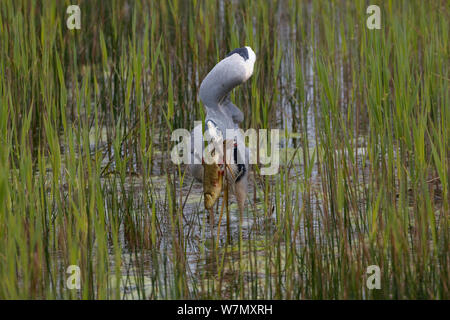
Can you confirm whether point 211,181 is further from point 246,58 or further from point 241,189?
point 246,58

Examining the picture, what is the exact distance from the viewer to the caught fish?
2.37 meters

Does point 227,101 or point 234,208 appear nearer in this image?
point 227,101

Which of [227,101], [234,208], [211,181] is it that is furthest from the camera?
[234,208]

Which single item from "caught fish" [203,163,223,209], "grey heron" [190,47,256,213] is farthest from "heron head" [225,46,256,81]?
"caught fish" [203,163,223,209]

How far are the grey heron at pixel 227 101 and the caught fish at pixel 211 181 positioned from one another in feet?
0.14

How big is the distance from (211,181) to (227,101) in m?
0.29

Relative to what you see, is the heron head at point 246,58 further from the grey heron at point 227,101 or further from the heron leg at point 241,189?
the heron leg at point 241,189

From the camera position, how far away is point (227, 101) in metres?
2.53

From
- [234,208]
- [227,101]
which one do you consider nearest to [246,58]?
[227,101]

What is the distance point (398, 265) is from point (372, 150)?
23.1 inches

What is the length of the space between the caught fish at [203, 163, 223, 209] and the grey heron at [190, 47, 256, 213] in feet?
0.14

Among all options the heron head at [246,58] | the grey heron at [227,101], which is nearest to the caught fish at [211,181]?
the grey heron at [227,101]

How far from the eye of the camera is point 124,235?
2.82 m

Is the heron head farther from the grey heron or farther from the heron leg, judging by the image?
the heron leg
